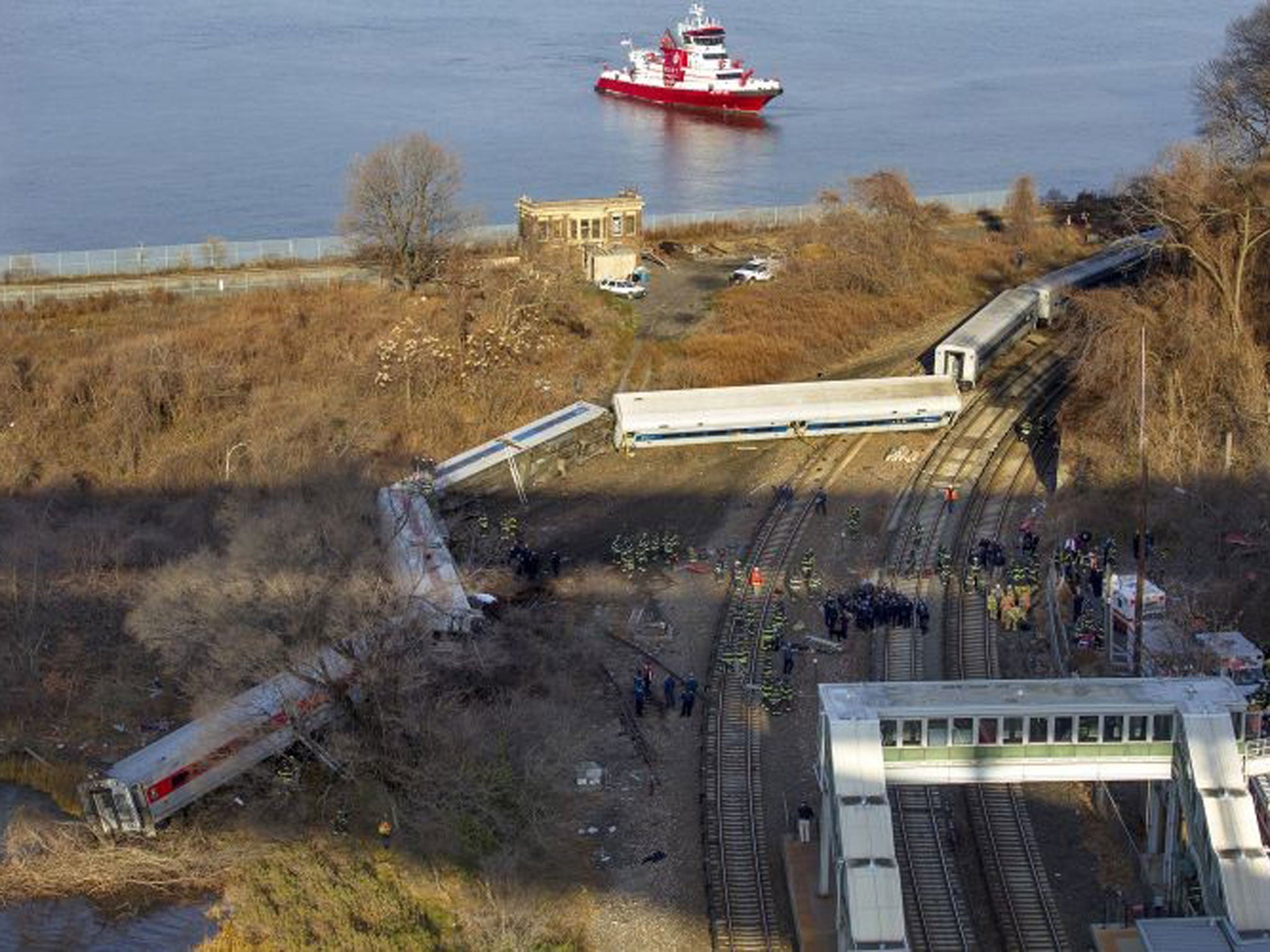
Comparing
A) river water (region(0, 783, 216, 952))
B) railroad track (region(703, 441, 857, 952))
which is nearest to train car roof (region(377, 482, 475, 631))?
railroad track (region(703, 441, 857, 952))

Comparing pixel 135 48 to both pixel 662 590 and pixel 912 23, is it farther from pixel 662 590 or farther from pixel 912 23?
pixel 662 590

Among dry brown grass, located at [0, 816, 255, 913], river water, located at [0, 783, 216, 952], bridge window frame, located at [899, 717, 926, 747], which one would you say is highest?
bridge window frame, located at [899, 717, 926, 747]

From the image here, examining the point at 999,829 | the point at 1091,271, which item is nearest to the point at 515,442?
the point at 999,829

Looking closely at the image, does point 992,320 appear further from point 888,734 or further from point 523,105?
point 523,105

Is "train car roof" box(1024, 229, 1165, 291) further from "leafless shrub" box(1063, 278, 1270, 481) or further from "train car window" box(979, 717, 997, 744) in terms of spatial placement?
"train car window" box(979, 717, 997, 744)

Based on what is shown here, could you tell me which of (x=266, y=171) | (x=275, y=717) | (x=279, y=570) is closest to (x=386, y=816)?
(x=275, y=717)

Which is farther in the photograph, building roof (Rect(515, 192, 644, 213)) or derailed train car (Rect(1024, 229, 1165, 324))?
building roof (Rect(515, 192, 644, 213))

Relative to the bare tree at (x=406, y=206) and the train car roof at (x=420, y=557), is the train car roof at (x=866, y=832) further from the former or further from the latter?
the bare tree at (x=406, y=206)
